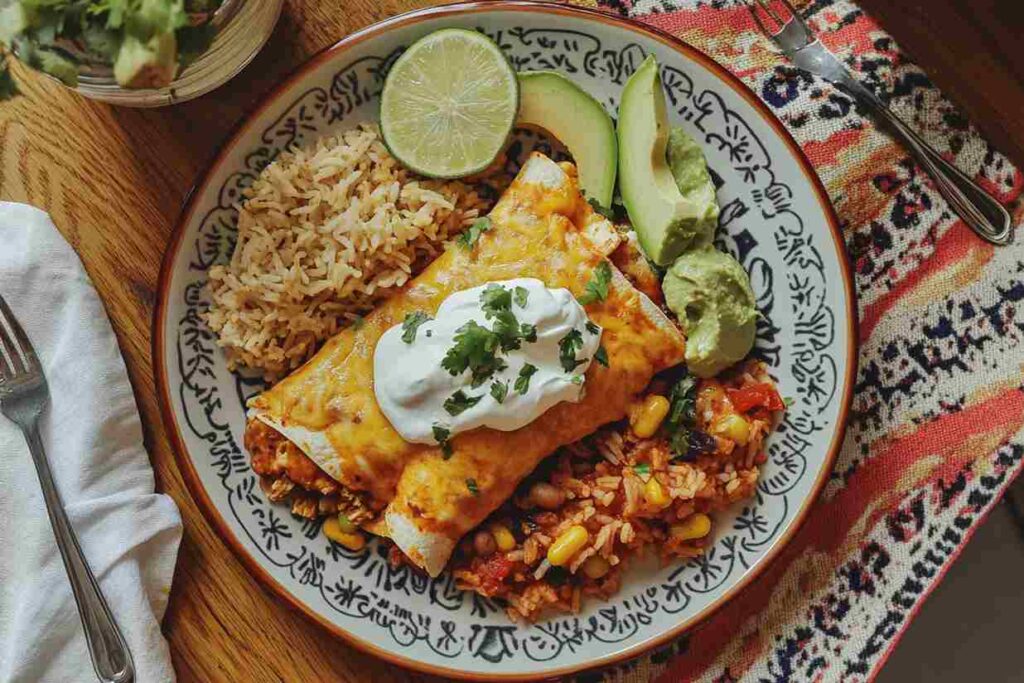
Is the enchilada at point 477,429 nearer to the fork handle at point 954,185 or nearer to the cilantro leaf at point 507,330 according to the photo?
the cilantro leaf at point 507,330

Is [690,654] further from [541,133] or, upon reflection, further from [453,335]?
[541,133]

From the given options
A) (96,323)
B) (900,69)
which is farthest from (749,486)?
(96,323)

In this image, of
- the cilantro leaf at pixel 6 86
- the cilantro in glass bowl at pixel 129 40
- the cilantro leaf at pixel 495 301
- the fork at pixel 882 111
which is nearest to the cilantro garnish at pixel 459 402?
the cilantro leaf at pixel 495 301

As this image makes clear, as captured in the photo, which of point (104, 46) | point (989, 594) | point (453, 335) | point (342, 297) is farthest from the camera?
point (989, 594)

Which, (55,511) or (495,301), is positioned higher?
(495,301)

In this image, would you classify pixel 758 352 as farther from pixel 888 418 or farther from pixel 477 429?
pixel 477 429

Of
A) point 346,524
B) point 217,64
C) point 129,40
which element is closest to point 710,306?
point 346,524

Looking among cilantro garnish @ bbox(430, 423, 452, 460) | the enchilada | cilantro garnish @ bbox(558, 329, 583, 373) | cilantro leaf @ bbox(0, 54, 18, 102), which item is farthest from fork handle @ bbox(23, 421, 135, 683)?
cilantro garnish @ bbox(558, 329, 583, 373)
